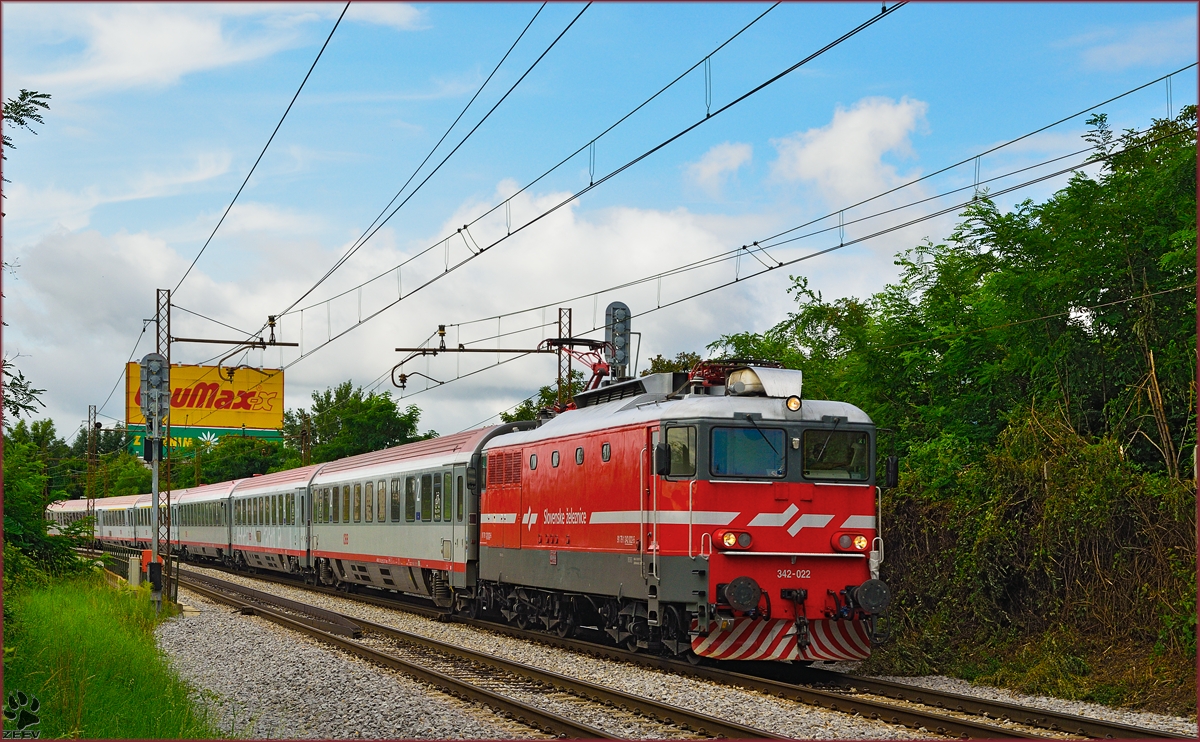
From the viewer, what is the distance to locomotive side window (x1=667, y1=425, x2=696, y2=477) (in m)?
15.2

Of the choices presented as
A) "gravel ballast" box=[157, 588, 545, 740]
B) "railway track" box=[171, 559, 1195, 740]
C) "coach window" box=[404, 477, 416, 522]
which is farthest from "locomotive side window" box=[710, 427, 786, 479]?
"coach window" box=[404, 477, 416, 522]

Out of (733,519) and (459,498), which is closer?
(733,519)

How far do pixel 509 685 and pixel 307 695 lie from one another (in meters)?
2.33

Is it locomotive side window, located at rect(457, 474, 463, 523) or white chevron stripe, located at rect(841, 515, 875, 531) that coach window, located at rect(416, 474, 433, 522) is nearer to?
locomotive side window, located at rect(457, 474, 463, 523)

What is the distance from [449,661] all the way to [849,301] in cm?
2532

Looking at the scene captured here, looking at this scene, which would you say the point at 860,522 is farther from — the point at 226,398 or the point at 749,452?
the point at 226,398

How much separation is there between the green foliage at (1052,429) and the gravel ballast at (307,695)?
6278mm

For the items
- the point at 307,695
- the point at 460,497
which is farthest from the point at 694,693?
the point at 460,497

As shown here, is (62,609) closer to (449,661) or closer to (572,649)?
(449,661)

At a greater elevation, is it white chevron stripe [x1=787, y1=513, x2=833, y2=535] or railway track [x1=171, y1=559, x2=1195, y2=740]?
white chevron stripe [x1=787, y1=513, x2=833, y2=535]

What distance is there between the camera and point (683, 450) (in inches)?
601

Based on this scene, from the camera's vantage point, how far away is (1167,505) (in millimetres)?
14617

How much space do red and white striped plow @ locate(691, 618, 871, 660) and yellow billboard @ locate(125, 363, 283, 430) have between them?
190ft

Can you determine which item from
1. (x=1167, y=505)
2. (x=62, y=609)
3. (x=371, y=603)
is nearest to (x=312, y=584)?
(x=371, y=603)
